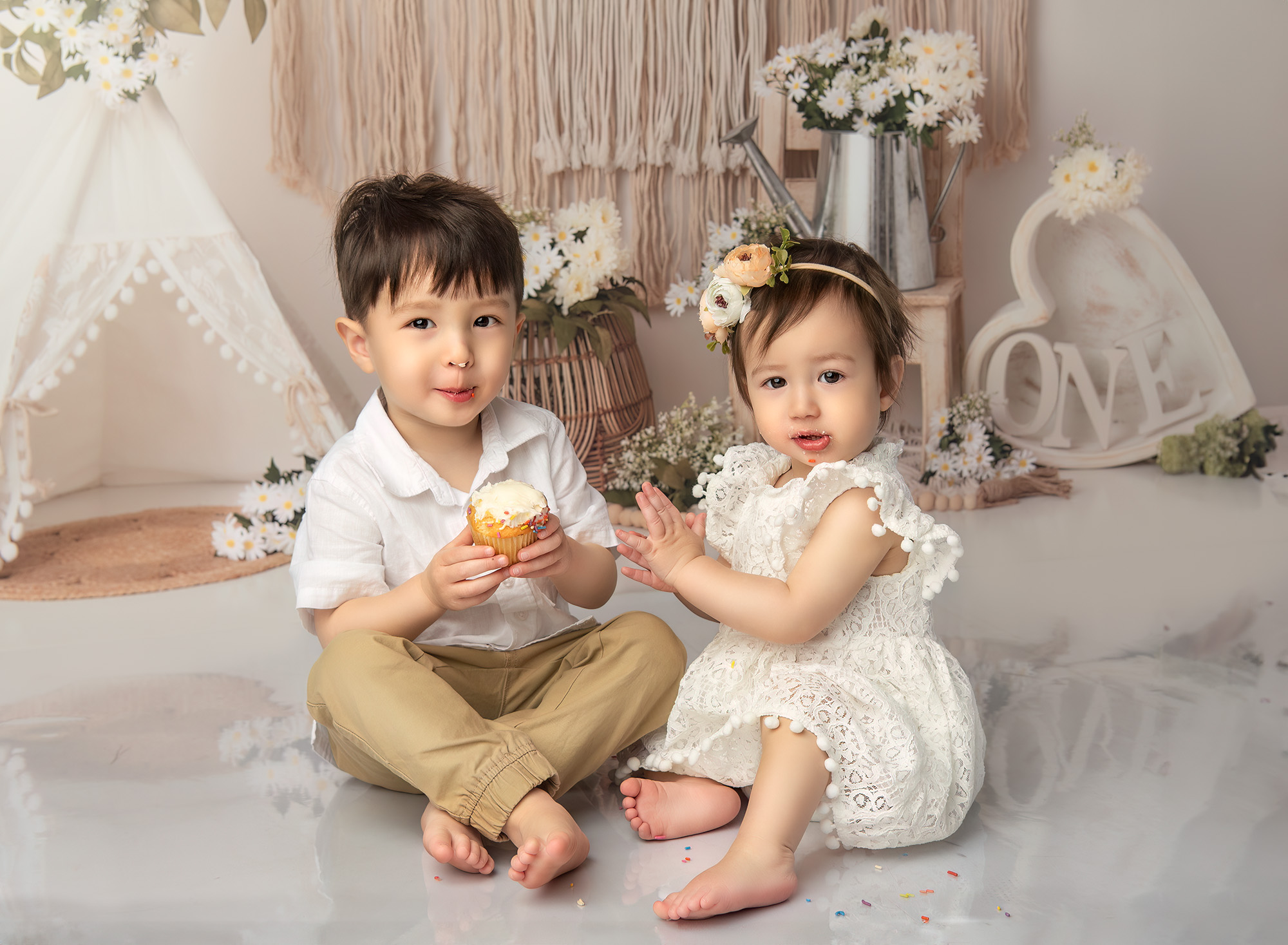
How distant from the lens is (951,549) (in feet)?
3.97

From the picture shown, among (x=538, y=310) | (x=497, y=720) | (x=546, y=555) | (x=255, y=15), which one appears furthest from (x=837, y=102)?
(x=497, y=720)

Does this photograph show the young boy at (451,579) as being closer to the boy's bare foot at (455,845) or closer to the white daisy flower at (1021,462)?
the boy's bare foot at (455,845)

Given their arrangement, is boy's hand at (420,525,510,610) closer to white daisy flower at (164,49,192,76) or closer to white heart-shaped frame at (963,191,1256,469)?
white daisy flower at (164,49,192,76)

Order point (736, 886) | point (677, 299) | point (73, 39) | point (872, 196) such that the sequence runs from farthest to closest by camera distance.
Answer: point (677, 299) → point (872, 196) → point (73, 39) → point (736, 886)

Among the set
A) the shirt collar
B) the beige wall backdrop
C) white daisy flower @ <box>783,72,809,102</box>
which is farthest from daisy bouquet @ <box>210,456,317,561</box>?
white daisy flower @ <box>783,72,809,102</box>

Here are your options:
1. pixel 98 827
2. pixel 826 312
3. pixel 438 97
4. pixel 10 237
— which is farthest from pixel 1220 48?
pixel 98 827

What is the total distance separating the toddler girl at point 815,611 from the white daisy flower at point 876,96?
134 centimetres

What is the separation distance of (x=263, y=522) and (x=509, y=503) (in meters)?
1.25

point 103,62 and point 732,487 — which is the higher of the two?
point 103,62

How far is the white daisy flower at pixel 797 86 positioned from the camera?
8.30 ft

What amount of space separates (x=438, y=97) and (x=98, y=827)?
1999 millimetres

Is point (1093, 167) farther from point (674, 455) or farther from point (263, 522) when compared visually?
point (263, 522)

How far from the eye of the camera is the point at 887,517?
3.82 feet

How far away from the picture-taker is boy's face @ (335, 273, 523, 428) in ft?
4.15
